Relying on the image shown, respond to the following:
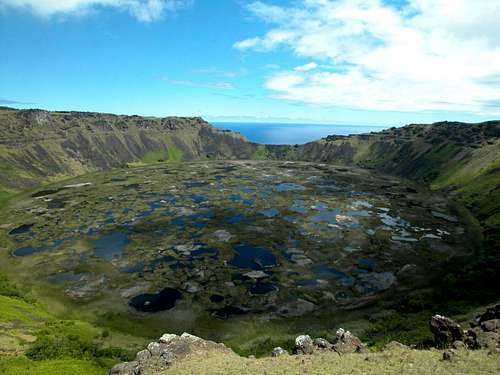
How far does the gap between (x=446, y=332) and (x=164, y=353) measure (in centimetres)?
3526

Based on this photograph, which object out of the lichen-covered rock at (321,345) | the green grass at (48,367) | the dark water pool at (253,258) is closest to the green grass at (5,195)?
the dark water pool at (253,258)

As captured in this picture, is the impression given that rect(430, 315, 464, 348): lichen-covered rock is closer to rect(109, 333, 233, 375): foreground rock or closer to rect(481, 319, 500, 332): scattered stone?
rect(481, 319, 500, 332): scattered stone

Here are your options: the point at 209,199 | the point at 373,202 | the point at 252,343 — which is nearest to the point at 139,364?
the point at 252,343

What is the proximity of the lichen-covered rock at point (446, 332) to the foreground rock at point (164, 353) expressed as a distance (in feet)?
89.9

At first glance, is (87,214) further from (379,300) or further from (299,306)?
(379,300)

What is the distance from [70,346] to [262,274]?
50.2 meters

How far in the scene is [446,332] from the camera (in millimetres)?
40438

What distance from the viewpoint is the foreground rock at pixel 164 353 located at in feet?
133

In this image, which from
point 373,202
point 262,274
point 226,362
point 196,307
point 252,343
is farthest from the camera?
point 373,202

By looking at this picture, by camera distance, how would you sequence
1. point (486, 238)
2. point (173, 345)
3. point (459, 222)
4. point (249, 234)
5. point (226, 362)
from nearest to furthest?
point (226, 362) → point (173, 345) → point (486, 238) → point (249, 234) → point (459, 222)

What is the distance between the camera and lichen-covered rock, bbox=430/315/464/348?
3966cm

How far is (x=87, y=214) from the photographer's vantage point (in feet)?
487

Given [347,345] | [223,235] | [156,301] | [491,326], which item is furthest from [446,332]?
[223,235]

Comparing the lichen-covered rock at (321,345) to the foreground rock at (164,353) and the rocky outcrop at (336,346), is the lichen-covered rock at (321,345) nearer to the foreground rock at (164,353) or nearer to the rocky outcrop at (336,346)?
the rocky outcrop at (336,346)
